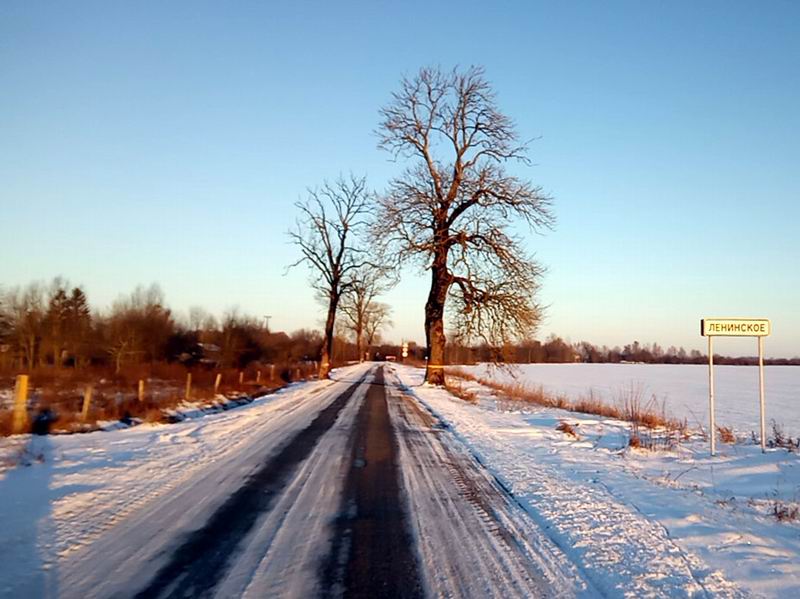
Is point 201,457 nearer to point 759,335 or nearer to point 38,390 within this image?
point 759,335

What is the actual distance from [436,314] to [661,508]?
75.8 ft

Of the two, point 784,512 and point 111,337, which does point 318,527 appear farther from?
point 111,337

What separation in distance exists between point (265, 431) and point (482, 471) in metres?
6.45

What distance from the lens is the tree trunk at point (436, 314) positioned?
30.0m

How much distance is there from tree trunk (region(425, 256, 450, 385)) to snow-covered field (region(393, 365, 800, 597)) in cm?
1617

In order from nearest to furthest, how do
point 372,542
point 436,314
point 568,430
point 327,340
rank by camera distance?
1. point 372,542
2. point 568,430
3. point 436,314
4. point 327,340

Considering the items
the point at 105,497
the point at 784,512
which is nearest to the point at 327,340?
the point at 105,497

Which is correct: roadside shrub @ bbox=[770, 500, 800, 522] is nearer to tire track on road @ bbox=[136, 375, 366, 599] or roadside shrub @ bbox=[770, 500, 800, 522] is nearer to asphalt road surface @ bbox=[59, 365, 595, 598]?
asphalt road surface @ bbox=[59, 365, 595, 598]

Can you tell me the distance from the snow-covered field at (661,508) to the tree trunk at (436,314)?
16.2 m

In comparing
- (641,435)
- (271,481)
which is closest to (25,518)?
(271,481)

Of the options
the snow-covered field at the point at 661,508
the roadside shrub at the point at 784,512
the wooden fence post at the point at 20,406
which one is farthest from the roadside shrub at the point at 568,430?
the wooden fence post at the point at 20,406

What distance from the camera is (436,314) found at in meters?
30.6

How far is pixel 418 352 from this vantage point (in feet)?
485

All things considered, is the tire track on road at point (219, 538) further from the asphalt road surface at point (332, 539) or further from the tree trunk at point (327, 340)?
the tree trunk at point (327, 340)
